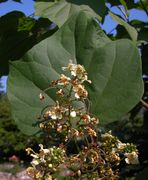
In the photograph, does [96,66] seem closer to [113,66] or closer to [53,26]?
[113,66]

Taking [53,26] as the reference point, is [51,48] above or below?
above

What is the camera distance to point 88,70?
0.91 metres

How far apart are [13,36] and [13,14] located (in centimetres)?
7

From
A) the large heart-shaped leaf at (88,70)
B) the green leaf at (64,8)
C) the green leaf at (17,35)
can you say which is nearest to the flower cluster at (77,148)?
the large heart-shaped leaf at (88,70)

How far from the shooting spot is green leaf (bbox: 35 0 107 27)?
118 centimetres

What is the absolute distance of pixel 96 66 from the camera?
0.91 metres

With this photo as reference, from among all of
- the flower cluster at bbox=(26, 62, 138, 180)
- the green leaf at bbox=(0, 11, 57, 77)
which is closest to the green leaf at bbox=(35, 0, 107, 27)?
the green leaf at bbox=(0, 11, 57, 77)

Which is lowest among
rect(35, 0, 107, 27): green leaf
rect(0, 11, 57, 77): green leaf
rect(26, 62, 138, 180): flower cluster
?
rect(0, 11, 57, 77): green leaf

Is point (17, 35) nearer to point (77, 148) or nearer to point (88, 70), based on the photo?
point (88, 70)

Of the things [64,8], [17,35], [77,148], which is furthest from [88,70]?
[17,35]

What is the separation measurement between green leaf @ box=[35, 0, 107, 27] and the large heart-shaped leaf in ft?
0.77

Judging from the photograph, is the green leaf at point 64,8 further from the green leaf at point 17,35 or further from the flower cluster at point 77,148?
the flower cluster at point 77,148

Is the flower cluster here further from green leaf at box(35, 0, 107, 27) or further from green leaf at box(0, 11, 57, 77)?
green leaf at box(0, 11, 57, 77)

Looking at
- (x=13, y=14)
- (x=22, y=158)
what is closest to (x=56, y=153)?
(x=13, y=14)
